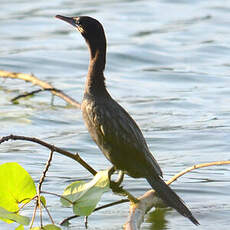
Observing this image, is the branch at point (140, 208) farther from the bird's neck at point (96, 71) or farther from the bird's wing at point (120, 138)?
the bird's neck at point (96, 71)

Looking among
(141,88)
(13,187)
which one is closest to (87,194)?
(13,187)

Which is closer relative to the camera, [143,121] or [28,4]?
[143,121]

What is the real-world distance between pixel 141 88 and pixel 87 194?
6.31 metres

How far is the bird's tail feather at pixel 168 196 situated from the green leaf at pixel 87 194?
400 mm

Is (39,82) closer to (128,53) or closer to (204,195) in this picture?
(204,195)

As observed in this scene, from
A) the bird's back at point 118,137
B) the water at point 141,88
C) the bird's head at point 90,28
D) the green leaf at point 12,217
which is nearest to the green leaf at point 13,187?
the green leaf at point 12,217

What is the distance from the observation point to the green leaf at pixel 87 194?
17.3 feet

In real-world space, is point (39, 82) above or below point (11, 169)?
below

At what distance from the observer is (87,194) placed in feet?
17.4

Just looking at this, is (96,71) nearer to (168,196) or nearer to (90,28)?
A: (90,28)

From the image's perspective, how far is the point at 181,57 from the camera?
43.2ft

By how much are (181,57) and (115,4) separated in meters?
3.48

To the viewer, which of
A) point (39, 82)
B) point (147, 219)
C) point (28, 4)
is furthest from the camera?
point (28, 4)

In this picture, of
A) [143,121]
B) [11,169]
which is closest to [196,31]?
[143,121]
